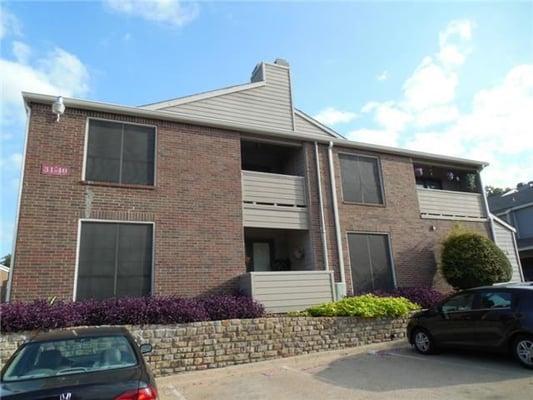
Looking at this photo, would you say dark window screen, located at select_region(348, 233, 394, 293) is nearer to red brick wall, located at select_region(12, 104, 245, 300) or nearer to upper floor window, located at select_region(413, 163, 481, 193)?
red brick wall, located at select_region(12, 104, 245, 300)

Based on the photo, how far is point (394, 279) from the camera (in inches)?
545

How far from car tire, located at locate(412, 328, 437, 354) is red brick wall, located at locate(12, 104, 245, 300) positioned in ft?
15.9

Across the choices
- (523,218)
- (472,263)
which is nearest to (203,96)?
(472,263)

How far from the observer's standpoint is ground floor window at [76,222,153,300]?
9828mm

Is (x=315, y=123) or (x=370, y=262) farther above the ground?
(x=315, y=123)

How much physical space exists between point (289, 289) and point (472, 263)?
638 centimetres

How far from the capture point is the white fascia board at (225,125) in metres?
10.8

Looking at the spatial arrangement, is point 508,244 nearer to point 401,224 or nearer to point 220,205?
point 401,224

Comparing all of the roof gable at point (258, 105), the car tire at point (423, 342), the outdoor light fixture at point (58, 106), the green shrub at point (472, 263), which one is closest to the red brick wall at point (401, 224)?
the green shrub at point (472, 263)

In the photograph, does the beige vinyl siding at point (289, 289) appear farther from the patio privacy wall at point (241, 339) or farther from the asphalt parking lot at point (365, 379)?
the asphalt parking lot at point (365, 379)

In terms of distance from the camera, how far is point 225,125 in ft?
41.5

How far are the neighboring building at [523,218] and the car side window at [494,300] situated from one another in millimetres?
17151

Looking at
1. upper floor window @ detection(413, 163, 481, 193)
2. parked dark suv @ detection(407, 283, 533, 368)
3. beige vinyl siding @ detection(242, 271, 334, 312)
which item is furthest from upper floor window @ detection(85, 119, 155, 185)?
upper floor window @ detection(413, 163, 481, 193)

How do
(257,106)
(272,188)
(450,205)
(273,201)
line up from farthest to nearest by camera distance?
(450,205) < (257,106) < (272,188) < (273,201)
